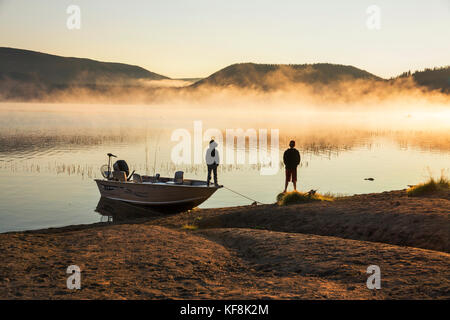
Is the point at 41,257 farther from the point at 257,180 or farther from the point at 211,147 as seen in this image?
the point at 257,180

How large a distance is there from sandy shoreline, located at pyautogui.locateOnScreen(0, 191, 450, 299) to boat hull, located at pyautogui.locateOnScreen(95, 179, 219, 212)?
6.70 meters

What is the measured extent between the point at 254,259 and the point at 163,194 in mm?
12052

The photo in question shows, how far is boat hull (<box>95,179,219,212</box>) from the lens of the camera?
22.6m

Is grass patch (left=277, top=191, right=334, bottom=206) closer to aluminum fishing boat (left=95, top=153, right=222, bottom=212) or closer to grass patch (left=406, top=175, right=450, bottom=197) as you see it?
grass patch (left=406, top=175, right=450, bottom=197)

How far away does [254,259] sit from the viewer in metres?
11.4

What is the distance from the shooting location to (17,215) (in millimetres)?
22875

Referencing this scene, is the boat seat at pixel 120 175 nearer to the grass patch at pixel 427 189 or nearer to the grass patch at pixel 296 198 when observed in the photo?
the grass patch at pixel 296 198

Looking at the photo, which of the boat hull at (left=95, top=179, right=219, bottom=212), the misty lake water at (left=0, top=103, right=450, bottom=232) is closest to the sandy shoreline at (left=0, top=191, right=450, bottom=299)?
the boat hull at (left=95, top=179, right=219, bottom=212)

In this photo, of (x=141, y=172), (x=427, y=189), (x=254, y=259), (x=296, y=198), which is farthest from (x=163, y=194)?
(x=141, y=172)

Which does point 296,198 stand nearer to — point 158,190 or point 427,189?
point 427,189

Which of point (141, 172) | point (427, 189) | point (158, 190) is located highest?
point (427, 189)
